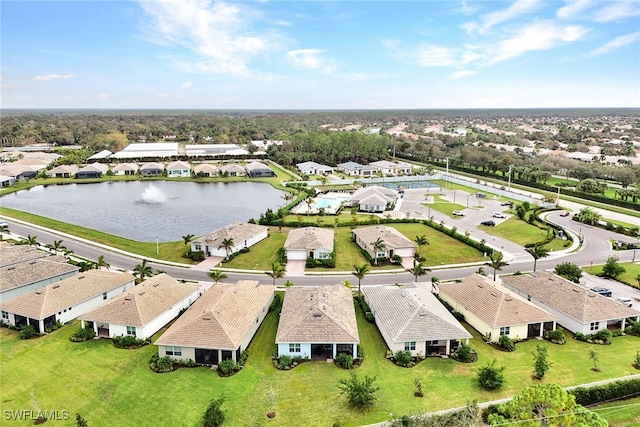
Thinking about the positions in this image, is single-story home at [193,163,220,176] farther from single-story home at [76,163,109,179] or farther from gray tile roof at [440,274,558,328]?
gray tile roof at [440,274,558,328]

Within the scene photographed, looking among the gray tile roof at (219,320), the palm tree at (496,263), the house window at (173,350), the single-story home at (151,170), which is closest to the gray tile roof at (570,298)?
the palm tree at (496,263)

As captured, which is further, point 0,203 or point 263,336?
point 0,203

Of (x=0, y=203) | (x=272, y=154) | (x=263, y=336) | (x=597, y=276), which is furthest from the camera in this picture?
(x=272, y=154)

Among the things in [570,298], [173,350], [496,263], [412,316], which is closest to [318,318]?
[412,316]

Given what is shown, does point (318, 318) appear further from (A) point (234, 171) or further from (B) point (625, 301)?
(A) point (234, 171)

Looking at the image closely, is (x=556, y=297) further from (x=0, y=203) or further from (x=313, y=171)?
(x=0, y=203)

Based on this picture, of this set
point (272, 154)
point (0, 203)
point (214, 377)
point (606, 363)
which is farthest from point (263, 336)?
point (272, 154)

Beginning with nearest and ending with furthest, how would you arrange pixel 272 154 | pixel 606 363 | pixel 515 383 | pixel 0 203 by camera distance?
pixel 515 383 < pixel 606 363 < pixel 0 203 < pixel 272 154

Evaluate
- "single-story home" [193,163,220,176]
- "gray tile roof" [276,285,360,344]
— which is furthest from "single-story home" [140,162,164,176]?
"gray tile roof" [276,285,360,344]
